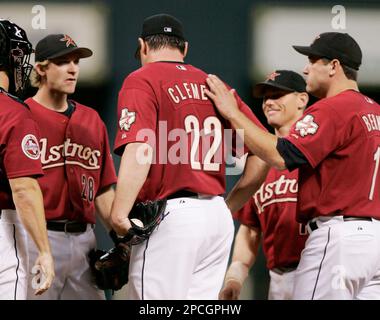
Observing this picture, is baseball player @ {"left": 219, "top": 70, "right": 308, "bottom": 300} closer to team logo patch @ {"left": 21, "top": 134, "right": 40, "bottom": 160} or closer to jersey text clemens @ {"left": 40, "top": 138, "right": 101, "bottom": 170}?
jersey text clemens @ {"left": 40, "top": 138, "right": 101, "bottom": 170}

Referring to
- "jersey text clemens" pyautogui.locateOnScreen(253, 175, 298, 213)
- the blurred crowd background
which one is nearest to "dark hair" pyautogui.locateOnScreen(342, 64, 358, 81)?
"jersey text clemens" pyautogui.locateOnScreen(253, 175, 298, 213)

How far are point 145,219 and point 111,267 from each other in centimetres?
60

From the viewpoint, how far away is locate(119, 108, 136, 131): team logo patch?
3.47 meters

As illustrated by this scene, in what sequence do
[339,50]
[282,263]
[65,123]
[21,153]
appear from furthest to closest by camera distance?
[282,263] < [65,123] < [339,50] < [21,153]

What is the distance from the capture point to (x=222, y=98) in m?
3.62

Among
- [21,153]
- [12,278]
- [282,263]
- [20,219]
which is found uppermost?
Result: [21,153]

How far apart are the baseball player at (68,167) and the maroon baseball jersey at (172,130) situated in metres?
0.62

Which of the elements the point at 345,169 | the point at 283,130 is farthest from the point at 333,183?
the point at 283,130

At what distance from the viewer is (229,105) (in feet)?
11.8

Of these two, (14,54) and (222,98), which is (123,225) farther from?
(14,54)

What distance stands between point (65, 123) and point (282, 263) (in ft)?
4.43

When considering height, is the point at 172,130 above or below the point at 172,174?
above

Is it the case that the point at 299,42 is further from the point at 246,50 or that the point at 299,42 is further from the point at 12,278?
the point at 12,278

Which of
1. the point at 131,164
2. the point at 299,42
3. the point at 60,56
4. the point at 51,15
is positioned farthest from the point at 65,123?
the point at 299,42
